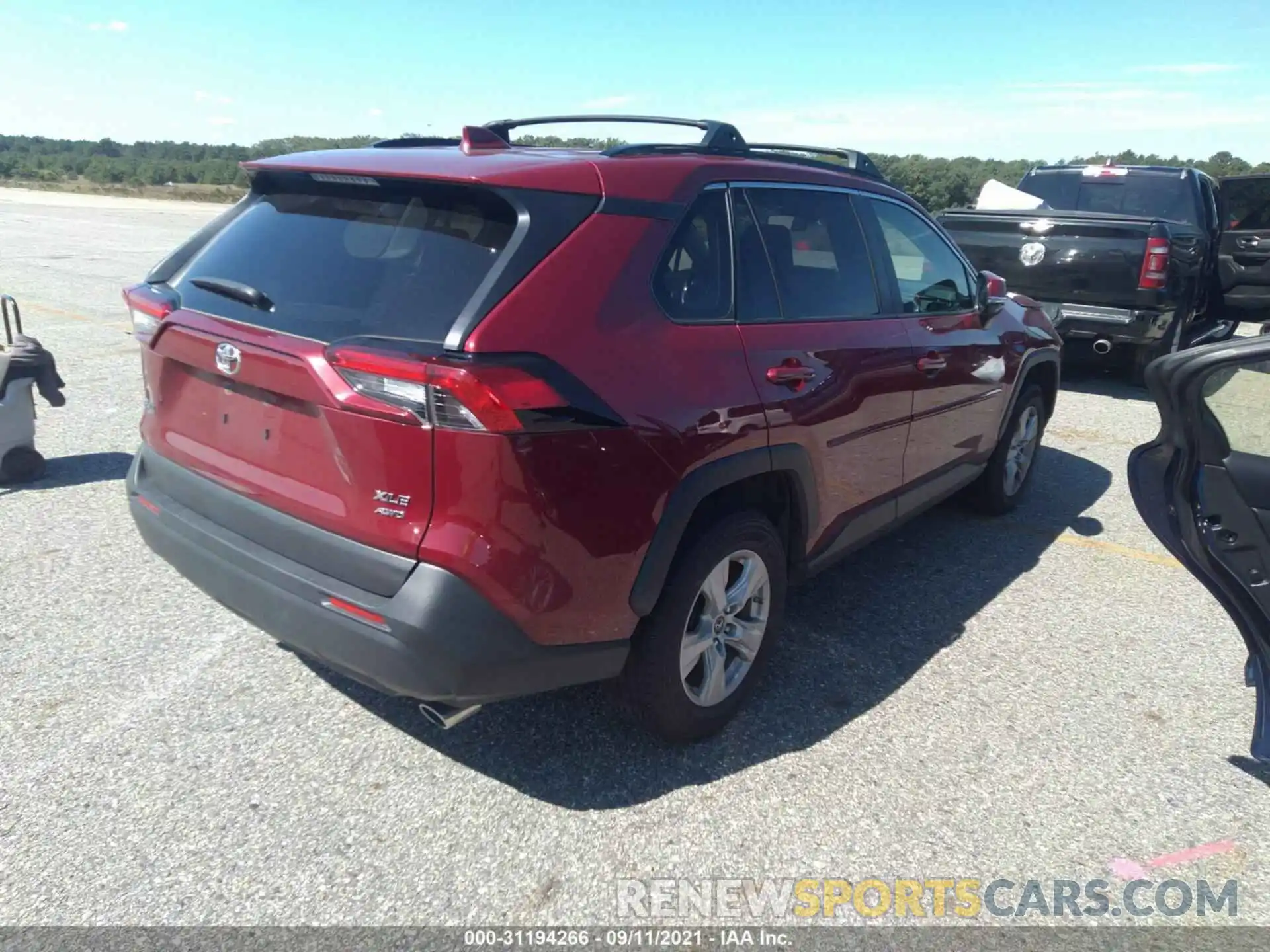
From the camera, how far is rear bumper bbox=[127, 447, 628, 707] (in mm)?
2355

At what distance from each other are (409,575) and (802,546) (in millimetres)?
1594

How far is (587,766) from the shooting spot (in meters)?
3.04

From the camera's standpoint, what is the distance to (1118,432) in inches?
301

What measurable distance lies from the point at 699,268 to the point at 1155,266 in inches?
270

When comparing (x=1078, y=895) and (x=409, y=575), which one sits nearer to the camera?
(x=409, y=575)

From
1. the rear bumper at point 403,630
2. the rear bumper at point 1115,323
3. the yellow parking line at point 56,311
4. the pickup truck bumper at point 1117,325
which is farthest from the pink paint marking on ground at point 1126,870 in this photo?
the yellow parking line at point 56,311

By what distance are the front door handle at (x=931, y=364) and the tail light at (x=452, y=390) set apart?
2.20 metres

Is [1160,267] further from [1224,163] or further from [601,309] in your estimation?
[1224,163]

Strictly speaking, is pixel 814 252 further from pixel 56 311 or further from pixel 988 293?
pixel 56 311

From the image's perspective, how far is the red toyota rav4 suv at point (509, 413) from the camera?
235 centimetres

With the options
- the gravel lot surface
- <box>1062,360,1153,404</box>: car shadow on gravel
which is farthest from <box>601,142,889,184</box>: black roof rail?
<box>1062,360,1153,404</box>: car shadow on gravel

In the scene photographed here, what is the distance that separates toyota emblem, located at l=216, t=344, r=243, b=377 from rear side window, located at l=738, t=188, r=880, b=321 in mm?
1588

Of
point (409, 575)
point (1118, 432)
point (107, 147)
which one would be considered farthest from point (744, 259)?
point (107, 147)

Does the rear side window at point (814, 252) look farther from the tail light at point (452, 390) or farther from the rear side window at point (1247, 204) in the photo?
the rear side window at point (1247, 204)
